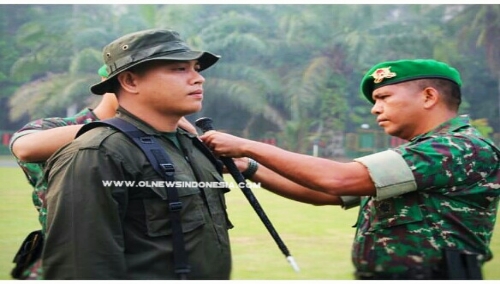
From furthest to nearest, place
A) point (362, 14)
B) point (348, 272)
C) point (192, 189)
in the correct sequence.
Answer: point (362, 14) → point (348, 272) → point (192, 189)

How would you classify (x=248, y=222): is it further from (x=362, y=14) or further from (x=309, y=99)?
(x=362, y=14)

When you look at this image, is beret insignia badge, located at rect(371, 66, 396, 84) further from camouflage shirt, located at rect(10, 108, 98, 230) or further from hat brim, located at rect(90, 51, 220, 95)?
camouflage shirt, located at rect(10, 108, 98, 230)

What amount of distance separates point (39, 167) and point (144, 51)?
71 centimetres

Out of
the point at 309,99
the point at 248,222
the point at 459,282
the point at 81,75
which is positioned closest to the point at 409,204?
the point at 459,282

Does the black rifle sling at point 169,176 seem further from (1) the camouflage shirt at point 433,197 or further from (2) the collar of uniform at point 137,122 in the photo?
(1) the camouflage shirt at point 433,197

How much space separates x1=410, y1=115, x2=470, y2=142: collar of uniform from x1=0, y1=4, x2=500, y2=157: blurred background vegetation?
0.90m

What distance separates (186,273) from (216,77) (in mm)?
1483

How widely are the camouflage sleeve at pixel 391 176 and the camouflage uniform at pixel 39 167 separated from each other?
113 cm

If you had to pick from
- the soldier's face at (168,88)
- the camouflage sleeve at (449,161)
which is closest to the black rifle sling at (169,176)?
the soldier's face at (168,88)

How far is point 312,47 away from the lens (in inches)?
138

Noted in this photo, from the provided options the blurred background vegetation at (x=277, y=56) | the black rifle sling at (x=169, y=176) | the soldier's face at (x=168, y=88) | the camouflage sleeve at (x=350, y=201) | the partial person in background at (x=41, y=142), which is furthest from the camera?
the blurred background vegetation at (x=277, y=56)

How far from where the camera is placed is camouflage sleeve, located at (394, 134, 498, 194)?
2172 mm

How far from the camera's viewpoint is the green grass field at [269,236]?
282 centimetres

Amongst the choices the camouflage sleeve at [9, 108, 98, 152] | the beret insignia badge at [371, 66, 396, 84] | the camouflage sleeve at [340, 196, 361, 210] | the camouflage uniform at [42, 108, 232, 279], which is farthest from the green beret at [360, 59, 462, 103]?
the camouflage sleeve at [9, 108, 98, 152]
